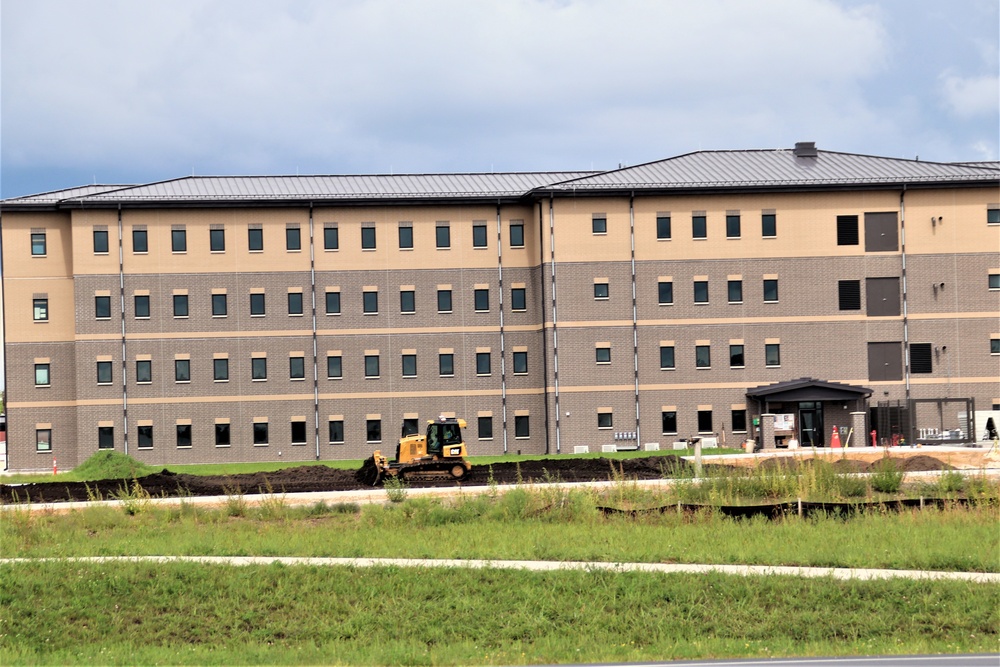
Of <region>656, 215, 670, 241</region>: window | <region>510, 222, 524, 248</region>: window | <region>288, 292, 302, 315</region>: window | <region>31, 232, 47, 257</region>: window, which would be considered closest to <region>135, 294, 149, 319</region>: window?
<region>31, 232, 47, 257</region>: window

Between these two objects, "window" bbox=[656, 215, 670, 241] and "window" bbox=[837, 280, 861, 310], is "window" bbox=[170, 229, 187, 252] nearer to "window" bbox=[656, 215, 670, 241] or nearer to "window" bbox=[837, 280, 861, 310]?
"window" bbox=[656, 215, 670, 241]

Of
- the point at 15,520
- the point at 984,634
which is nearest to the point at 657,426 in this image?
the point at 15,520

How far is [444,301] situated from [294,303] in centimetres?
746

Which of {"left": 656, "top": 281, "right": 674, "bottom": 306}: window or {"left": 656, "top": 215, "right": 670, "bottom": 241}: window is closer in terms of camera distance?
{"left": 656, "top": 281, "right": 674, "bottom": 306}: window

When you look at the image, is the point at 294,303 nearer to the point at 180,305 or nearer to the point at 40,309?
the point at 180,305

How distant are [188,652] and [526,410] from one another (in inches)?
1665

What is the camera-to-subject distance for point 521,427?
58.1 meters

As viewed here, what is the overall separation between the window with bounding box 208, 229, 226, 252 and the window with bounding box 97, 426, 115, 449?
10034 mm

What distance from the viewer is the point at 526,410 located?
2288 inches

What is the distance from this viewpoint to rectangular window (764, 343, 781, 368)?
2244 inches

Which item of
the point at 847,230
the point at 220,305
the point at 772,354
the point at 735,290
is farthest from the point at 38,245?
the point at 847,230

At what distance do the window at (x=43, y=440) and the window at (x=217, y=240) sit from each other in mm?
12202

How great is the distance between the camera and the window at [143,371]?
56.7m

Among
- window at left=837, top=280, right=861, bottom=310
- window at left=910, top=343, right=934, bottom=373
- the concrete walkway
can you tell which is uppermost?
window at left=837, top=280, right=861, bottom=310
